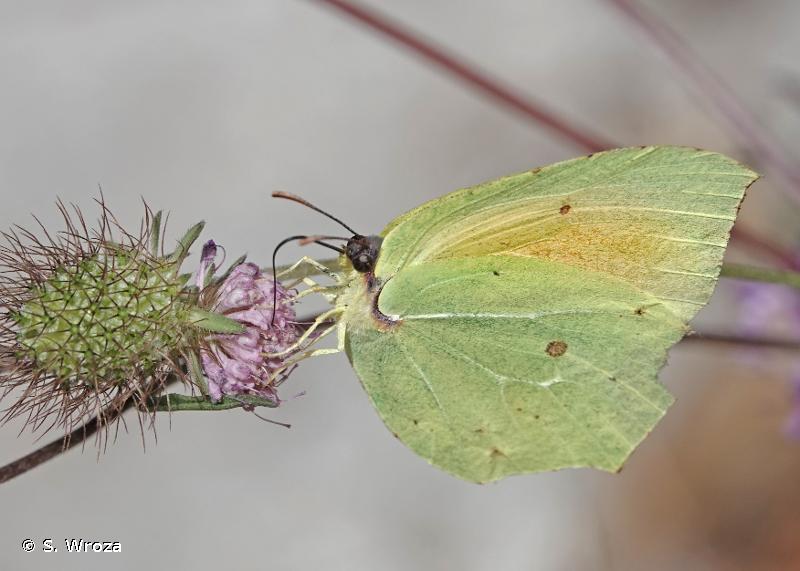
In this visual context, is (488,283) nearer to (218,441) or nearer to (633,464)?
(218,441)

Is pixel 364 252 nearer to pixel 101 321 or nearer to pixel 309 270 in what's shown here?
pixel 309 270

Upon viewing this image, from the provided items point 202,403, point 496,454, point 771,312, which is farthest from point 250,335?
point 771,312

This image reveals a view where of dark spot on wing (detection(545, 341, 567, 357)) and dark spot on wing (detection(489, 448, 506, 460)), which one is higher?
dark spot on wing (detection(545, 341, 567, 357))

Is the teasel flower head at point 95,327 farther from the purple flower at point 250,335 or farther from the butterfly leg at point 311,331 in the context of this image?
the butterfly leg at point 311,331

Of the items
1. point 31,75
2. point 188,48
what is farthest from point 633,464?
point 31,75

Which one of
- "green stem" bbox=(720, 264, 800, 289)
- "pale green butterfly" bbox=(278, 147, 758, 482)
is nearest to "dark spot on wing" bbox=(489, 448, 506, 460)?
"pale green butterfly" bbox=(278, 147, 758, 482)

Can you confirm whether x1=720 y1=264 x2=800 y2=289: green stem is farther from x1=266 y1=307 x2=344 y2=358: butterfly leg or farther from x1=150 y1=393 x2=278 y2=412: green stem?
x1=150 y1=393 x2=278 y2=412: green stem
